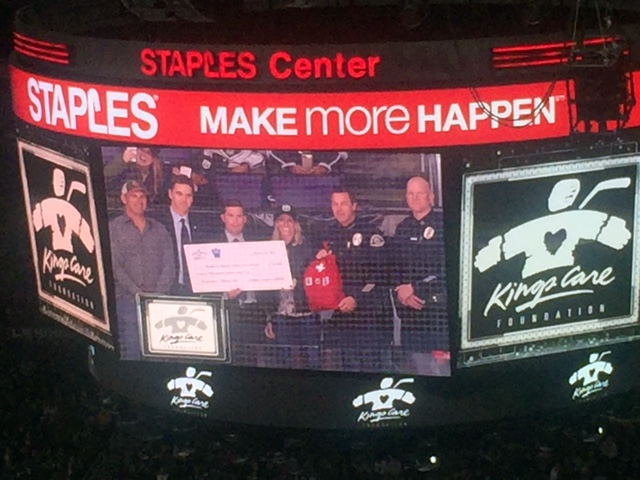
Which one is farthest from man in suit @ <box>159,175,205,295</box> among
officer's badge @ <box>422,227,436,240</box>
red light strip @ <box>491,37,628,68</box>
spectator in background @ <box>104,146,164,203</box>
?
red light strip @ <box>491,37,628,68</box>

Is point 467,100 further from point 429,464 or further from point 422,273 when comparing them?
point 429,464

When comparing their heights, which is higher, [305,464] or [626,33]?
[626,33]

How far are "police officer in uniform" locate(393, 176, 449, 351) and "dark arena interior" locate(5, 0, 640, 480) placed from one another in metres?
0.03

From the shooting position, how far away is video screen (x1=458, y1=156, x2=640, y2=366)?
14.2 metres

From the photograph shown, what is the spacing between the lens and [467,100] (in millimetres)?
13523

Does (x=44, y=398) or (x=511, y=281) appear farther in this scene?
(x=44, y=398)

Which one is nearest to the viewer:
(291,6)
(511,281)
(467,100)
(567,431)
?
(467,100)

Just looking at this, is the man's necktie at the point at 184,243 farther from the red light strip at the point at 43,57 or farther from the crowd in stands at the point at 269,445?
the red light strip at the point at 43,57

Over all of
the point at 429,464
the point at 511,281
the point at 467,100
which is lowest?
the point at 429,464

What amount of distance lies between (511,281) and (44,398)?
7.39m

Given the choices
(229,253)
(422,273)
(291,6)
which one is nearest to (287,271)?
(229,253)

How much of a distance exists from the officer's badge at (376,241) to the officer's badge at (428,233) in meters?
0.57

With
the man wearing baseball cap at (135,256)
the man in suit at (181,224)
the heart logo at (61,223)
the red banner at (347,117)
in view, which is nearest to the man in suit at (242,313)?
the man in suit at (181,224)

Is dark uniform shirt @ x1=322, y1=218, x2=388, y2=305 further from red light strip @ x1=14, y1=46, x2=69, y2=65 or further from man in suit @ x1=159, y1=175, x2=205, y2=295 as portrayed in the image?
red light strip @ x1=14, y1=46, x2=69, y2=65
